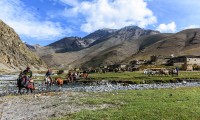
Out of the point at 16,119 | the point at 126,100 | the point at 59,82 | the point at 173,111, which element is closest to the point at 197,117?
the point at 173,111

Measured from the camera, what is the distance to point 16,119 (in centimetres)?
2114

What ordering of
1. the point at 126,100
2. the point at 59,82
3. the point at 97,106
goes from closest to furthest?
the point at 97,106 < the point at 126,100 < the point at 59,82

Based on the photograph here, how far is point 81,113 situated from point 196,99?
962cm

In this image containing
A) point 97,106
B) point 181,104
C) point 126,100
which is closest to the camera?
point 181,104

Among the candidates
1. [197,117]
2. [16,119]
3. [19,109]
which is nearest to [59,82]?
[19,109]

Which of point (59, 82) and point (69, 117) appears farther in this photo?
point (59, 82)

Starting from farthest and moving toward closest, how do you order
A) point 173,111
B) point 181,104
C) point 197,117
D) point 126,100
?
1. point 126,100
2. point 181,104
3. point 173,111
4. point 197,117

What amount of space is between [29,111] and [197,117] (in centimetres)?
1187

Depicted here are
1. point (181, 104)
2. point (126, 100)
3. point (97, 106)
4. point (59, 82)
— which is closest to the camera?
point (181, 104)

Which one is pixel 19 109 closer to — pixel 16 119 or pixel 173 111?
pixel 16 119

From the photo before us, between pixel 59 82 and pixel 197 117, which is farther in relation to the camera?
pixel 59 82

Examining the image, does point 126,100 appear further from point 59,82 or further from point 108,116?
point 59,82

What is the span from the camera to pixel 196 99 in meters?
25.6

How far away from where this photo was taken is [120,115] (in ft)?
65.5
